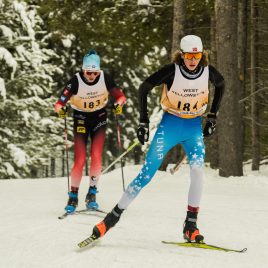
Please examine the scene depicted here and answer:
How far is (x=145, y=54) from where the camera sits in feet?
54.1

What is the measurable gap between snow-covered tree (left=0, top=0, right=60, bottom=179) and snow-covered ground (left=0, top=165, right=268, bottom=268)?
20.6 feet

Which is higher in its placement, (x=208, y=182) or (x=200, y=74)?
(x=200, y=74)

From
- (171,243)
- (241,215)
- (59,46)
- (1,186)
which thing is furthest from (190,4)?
(59,46)

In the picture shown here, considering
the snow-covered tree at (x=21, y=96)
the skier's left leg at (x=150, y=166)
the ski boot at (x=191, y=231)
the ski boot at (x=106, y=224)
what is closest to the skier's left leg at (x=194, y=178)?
the ski boot at (x=191, y=231)

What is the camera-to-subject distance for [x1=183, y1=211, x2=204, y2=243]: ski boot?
543cm

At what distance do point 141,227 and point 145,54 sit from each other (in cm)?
1062

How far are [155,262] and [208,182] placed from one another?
680 cm

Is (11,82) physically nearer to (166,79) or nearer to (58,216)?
(58,216)

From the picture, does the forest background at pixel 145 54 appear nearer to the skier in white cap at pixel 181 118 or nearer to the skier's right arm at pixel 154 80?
the skier in white cap at pixel 181 118

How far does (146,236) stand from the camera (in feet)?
19.5

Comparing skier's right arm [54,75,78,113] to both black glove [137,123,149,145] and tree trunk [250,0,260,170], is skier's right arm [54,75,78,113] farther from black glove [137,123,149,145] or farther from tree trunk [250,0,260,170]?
tree trunk [250,0,260,170]

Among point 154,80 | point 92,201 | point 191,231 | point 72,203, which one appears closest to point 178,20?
point 92,201

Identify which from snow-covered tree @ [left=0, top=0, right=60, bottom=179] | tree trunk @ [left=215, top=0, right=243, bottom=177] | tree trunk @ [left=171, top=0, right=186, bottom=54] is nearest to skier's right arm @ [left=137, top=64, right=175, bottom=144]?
tree trunk @ [left=215, top=0, right=243, bottom=177]

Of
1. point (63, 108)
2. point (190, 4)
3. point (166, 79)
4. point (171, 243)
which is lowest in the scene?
point (171, 243)
